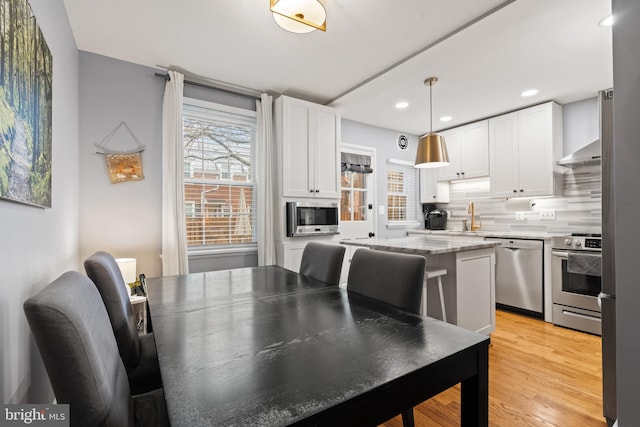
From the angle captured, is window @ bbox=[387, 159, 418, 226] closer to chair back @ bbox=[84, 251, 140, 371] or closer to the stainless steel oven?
the stainless steel oven

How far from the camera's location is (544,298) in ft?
10.6

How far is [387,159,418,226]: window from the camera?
4.77m

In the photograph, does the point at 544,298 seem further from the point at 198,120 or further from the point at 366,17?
the point at 198,120

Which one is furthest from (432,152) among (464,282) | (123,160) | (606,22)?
(123,160)

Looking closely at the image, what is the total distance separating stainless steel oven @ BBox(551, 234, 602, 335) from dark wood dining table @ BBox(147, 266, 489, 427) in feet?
9.13

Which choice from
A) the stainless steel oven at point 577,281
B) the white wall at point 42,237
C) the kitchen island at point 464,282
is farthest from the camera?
the stainless steel oven at point 577,281

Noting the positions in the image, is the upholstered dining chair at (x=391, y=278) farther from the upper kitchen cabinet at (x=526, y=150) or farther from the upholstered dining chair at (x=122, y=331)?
the upper kitchen cabinet at (x=526, y=150)

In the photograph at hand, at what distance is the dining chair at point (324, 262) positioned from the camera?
1807 mm

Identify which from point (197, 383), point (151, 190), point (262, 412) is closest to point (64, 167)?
point (151, 190)

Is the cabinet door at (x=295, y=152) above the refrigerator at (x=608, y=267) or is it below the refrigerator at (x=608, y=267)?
above

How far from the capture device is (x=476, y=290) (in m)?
2.54

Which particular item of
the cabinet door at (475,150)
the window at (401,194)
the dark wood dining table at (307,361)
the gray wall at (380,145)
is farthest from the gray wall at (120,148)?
the cabinet door at (475,150)

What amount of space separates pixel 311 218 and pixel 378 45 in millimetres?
1882

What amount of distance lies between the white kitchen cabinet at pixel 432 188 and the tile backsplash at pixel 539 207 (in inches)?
5.7
